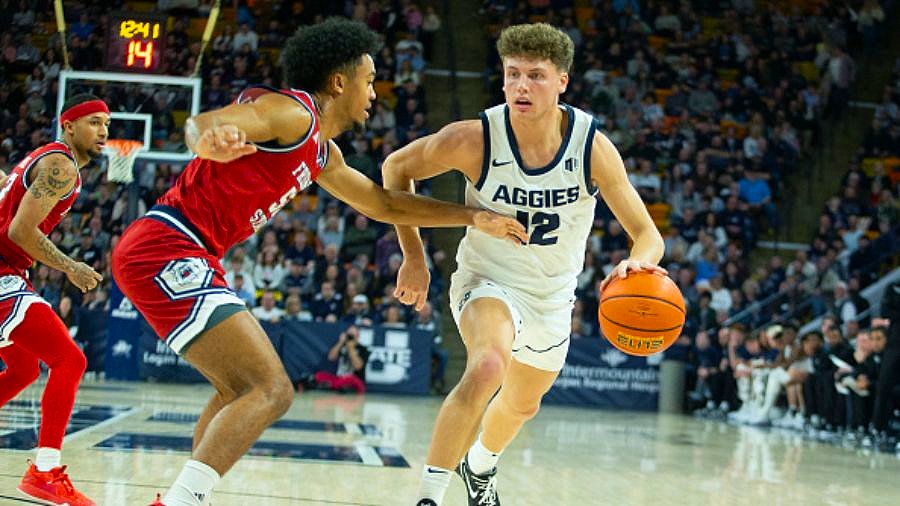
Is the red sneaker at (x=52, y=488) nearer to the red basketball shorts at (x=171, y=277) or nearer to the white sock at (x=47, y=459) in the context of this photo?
the white sock at (x=47, y=459)

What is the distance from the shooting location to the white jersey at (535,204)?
200 inches

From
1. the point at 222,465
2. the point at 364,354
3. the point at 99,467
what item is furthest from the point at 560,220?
the point at 364,354

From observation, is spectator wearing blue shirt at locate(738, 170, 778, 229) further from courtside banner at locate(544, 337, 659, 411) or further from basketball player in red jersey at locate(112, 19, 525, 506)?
basketball player in red jersey at locate(112, 19, 525, 506)

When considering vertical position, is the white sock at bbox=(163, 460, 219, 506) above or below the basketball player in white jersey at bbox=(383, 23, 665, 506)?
below

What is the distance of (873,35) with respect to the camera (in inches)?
860

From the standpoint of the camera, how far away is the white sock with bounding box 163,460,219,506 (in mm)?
3549

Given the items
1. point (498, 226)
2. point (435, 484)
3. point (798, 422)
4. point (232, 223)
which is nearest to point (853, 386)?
point (798, 422)

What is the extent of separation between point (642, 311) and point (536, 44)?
1268 mm

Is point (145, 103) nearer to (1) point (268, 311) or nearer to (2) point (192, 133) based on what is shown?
(1) point (268, 311)

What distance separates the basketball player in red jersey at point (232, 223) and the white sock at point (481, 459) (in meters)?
1.60

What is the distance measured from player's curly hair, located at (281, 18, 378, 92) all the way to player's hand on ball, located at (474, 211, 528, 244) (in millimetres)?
1012

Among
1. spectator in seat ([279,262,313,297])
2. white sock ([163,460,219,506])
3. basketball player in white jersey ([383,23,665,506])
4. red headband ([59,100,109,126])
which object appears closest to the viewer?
white sock ([163,460,219,506])

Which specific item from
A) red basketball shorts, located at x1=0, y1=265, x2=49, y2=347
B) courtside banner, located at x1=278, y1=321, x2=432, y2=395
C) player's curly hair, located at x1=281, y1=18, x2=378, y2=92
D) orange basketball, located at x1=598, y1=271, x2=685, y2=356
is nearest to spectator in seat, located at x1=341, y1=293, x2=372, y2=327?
courtside banner, located at x1=278, y1=321, x2=432, y2=395

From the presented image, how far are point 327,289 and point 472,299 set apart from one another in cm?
1058
